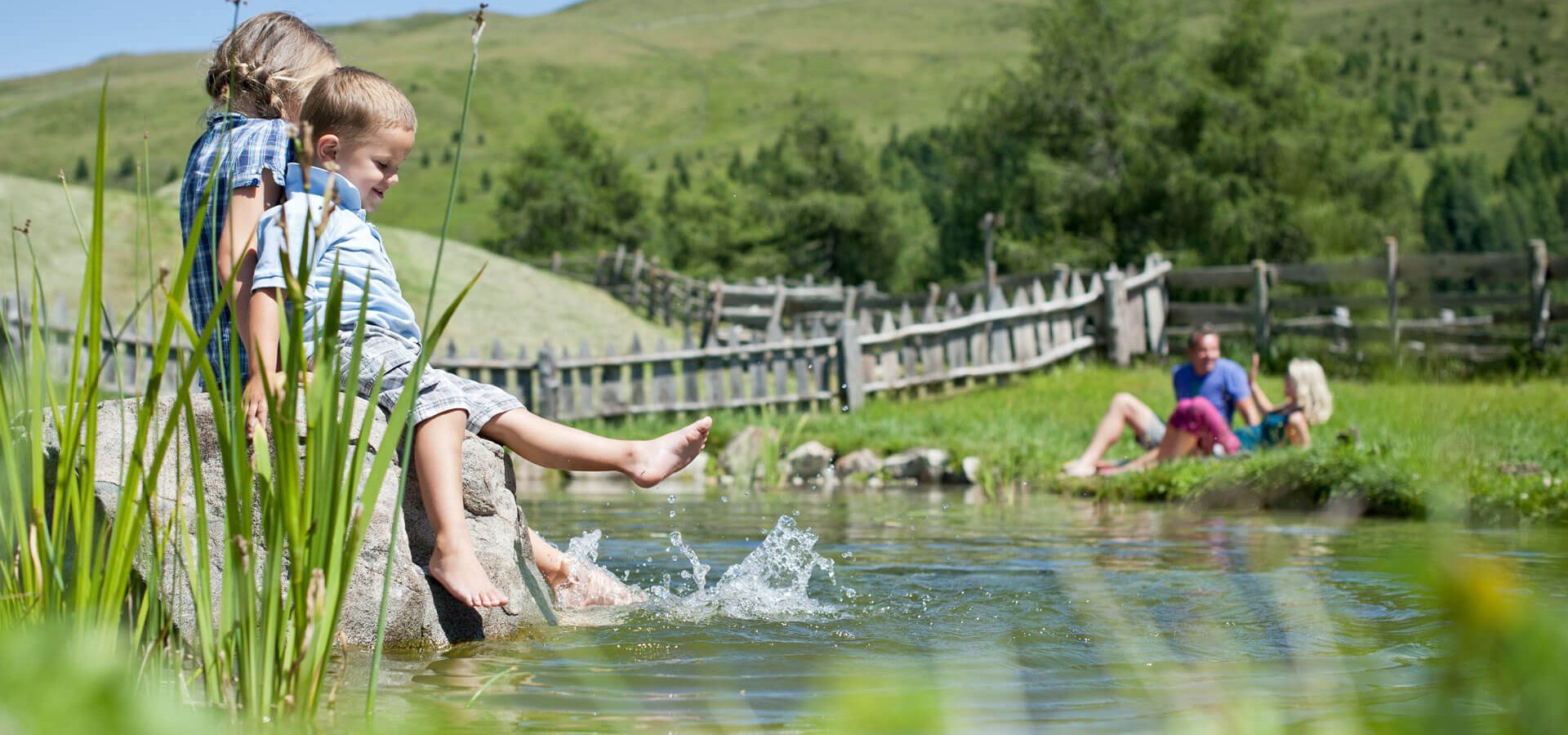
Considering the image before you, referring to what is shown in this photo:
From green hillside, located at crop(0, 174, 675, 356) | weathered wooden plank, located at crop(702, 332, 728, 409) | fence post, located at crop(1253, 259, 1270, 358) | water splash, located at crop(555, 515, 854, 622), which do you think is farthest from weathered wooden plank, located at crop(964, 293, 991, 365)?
water splash, located at crop(555, 515, 854, 622)

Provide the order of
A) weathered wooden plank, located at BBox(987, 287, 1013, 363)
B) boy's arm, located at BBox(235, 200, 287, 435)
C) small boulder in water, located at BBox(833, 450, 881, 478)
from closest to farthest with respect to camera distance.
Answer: boy's arm, located at BBox(235, 200, 287, 435) < small boulder in water, located at BBox(833, 450, 881, 478) < weathered wooden plank, located at BBox(987, 287, 1013, 363)

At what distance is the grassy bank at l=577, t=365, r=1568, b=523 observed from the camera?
6133 millimetres

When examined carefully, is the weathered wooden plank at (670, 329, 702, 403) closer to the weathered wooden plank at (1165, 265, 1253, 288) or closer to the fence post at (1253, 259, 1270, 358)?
the weathered wooden plank at (1165, 265, 1253, 288)

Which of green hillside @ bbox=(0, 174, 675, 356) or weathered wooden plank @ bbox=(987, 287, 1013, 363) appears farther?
green hillside @ bbox=(0, 174, 675, 356)

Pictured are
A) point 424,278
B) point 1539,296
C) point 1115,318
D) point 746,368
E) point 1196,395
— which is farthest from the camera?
point 424,278

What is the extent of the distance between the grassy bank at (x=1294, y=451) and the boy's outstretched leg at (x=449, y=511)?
215cm

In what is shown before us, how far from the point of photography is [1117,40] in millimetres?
34562

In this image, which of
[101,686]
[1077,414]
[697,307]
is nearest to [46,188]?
[697,307]

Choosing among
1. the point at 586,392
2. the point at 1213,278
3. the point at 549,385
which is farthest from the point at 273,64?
the point at 1213,278

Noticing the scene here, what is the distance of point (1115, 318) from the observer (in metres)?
16.8

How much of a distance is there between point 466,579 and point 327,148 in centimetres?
109

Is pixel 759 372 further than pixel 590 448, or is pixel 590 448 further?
pixel 759 372

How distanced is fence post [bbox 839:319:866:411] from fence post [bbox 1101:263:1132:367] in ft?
14.2

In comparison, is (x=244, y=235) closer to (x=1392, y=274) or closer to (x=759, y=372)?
(x=759, y=372)
